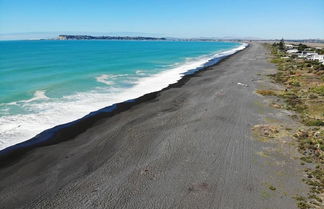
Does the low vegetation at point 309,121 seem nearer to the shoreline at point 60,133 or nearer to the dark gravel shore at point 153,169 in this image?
the dark gravel shore at point 153,169

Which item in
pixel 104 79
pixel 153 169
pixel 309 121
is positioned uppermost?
pixel 104 79

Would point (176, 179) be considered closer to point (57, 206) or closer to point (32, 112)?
point (57, 206)

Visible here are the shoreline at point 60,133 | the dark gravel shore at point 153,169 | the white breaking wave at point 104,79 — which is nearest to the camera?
the dark gravel shore at point 153,169

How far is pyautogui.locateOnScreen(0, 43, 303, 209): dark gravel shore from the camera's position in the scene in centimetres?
862

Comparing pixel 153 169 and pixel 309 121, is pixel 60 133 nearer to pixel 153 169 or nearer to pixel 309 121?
Answer: pixel 153 169

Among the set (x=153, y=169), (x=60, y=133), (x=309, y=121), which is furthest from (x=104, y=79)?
(x=309, y=121)

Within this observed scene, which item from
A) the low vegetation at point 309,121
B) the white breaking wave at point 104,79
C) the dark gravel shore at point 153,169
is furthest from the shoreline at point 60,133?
the low vegetation at point 309,121

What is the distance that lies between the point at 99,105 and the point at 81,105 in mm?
1510

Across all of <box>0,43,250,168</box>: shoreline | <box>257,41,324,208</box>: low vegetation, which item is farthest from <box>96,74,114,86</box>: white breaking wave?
<box>257,41,324,208</box>: low vegetation

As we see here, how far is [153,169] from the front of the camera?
34.7 ft

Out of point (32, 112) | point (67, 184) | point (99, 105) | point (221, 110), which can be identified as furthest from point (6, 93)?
point (221, 110)

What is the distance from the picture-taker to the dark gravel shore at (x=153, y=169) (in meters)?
8.62

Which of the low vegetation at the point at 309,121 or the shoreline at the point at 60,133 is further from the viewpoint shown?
the shoreline at the point at 60,133

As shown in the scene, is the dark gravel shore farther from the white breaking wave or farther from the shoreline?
the white breaking wave
